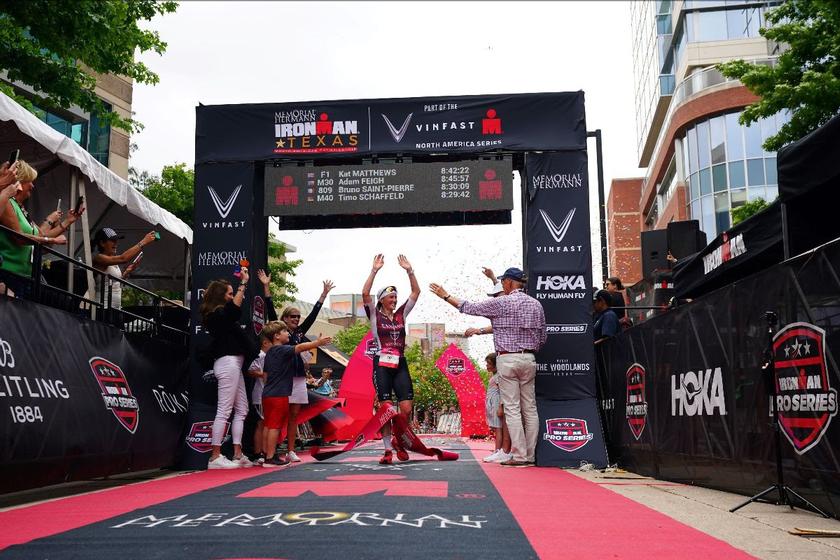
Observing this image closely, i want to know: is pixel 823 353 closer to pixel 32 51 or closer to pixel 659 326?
pixel 659 326

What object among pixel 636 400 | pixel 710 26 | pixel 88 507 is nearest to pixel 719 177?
pixel 710 26

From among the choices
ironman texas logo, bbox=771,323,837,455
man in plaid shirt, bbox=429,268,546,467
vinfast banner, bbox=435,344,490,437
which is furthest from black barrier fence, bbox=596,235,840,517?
vinfast banner, bbox=435,344,490,437

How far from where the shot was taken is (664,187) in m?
49.6

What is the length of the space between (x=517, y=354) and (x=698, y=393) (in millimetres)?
3037

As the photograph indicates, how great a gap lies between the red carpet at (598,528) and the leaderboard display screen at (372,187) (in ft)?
16.2

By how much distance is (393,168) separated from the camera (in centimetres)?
1072

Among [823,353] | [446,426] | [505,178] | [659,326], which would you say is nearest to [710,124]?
[446,426]

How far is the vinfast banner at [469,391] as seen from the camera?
22.9m

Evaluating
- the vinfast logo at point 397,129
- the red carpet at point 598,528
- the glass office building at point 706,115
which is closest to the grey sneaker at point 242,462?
the red carpet at point 598,528

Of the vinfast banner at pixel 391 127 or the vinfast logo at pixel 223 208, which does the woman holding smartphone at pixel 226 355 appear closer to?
the vinfast logo at pixel 223 208

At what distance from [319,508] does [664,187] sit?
158ft

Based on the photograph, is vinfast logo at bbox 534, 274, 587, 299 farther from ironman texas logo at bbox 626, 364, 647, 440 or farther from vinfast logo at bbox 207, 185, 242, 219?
vinfast logo at bbox 207, 185, 242, 219

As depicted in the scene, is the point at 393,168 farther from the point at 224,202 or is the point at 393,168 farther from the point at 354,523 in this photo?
the point at 354,523

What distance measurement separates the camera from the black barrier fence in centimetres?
473
